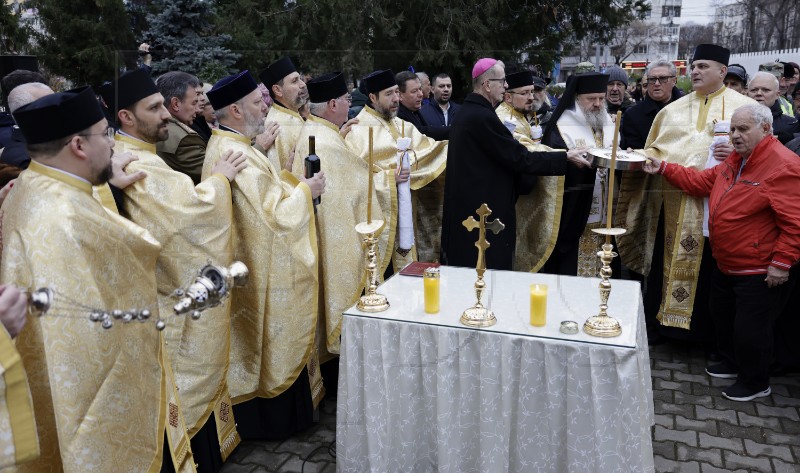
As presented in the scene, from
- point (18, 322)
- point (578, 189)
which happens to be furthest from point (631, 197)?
point (18, 322)

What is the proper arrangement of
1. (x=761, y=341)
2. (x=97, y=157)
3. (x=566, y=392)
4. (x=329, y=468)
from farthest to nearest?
(x=761, y=341), (x=329, y=468), (x=566, y=392), (x=97, y=157)

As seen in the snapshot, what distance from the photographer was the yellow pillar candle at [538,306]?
260cm

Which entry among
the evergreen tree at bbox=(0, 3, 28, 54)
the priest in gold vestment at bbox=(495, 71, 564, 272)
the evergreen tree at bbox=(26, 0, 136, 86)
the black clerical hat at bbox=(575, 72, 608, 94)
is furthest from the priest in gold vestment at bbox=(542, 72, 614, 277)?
the evergreen tree at bbox=(0, 3, 28, 54)

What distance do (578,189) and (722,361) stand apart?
155 cm

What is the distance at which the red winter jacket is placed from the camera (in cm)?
356

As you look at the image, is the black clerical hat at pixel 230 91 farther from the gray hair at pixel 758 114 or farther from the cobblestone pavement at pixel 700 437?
the gray hair at pixel 758 114

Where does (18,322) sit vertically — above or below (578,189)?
above

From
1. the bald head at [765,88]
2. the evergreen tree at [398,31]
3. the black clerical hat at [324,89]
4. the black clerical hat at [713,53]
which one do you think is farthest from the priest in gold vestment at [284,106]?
the bald head at [765,88]

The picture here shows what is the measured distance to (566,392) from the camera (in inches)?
99.1

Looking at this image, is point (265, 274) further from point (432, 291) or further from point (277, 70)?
point (277, 70)

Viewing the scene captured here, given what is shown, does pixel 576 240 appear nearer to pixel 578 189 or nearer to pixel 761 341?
pixel 578 189

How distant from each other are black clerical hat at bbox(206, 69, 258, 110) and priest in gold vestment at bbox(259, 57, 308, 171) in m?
0.91

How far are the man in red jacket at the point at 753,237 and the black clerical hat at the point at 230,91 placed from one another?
2.80 metres

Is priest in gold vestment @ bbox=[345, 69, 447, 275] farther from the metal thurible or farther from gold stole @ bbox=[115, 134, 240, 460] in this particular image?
the metal thurible
